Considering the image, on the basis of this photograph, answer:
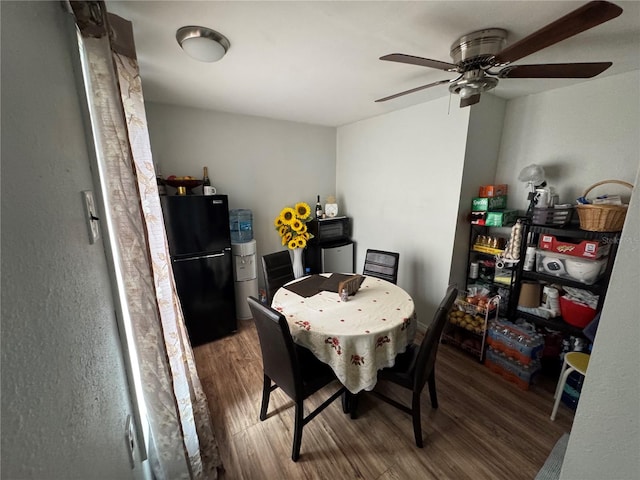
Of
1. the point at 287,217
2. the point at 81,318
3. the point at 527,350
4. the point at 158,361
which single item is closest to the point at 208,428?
the point at 158,361

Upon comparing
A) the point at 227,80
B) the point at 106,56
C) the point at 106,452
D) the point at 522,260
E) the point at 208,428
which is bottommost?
the point at 208,428

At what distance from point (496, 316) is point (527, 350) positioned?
1.21ft

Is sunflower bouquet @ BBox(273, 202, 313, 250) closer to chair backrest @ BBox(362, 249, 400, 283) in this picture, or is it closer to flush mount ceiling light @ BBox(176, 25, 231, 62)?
chair backrest @ BBox(362, 249, 400, 283)

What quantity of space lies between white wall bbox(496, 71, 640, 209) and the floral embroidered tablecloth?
5.87 ft

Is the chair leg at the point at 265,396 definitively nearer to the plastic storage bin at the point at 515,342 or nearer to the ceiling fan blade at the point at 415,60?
the plastic storage bin at the point at 515,342

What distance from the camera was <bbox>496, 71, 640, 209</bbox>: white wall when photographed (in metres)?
1.85

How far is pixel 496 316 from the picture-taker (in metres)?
2.27

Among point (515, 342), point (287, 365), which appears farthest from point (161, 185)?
point (515, 342)

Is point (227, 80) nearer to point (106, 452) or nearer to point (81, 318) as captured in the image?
point (81, 318)

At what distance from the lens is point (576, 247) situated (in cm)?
185

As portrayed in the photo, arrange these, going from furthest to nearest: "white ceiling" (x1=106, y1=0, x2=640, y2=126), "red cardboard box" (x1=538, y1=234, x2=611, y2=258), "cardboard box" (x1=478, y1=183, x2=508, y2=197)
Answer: "cardboard box" (x1=478, y1=183, x2=508, y2=197)
"red cardboard box" (x1=538, y1=234, x2=611, y2=258)
"white ceiling" (x1=106, y1=0, x2=640, y2=126)

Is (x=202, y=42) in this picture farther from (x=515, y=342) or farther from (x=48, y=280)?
(x=515, y=342)

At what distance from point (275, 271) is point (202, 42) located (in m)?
1.73

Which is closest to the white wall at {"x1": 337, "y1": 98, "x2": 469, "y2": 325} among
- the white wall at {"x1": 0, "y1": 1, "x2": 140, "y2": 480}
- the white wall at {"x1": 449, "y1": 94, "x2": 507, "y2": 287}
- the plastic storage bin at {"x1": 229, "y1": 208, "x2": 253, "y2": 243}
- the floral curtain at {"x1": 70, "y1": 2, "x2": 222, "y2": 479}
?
the white wall at {"x1": 449, "y1": 94, "x2": 507, "y2": 287}
